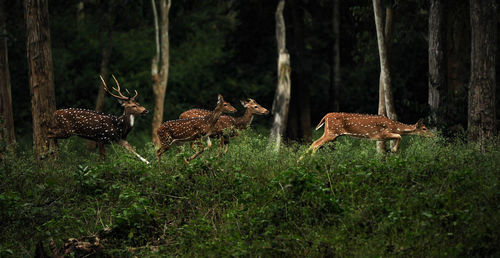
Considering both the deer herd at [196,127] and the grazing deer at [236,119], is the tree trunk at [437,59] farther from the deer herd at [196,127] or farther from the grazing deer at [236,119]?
the grazing deer at [236,119]

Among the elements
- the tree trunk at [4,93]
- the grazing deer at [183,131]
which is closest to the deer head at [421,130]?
the grazing deer at [183,131]

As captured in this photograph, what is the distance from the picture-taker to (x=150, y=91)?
83.7 feet

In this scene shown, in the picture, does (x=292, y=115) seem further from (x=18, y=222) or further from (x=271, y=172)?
(x=18, y=222)

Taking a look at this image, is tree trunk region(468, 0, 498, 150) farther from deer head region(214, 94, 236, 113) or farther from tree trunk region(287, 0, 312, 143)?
tree trunk region(287, 0, 312, 143)

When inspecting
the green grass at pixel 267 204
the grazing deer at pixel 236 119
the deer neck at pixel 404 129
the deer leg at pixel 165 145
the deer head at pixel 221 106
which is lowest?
the green grass at pixel 267 204

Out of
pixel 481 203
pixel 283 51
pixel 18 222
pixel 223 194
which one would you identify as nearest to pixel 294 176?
pixel 223 194

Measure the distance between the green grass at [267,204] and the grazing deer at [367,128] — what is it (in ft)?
3.91

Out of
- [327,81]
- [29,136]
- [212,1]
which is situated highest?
[212,1]

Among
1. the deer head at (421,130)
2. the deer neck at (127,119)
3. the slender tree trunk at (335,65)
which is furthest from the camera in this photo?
the slender tree trunk at (335,65)

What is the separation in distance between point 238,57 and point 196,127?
11075 millimetres

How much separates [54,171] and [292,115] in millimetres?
11571

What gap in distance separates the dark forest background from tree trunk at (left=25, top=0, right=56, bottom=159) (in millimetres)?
8383

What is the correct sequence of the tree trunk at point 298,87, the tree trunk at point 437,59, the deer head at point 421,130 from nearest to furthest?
the deer head at point 421,130
the tree trunk at point 437,59
the tree trunk at point 298,87

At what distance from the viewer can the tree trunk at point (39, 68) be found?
539 inches
